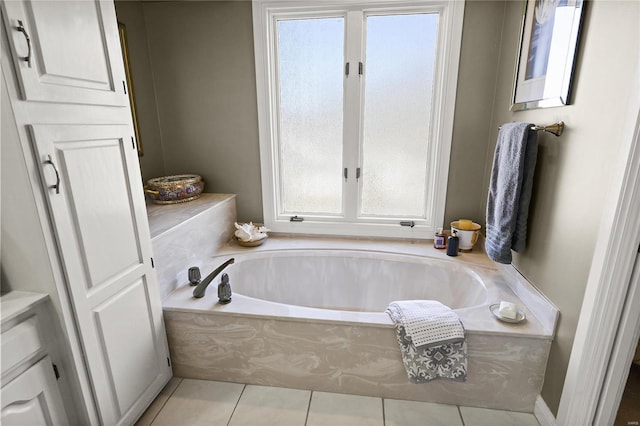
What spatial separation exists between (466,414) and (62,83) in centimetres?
223

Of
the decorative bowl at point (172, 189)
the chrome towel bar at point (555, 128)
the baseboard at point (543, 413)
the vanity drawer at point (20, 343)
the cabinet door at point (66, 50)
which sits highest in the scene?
the cabinet door at point (66, 50)

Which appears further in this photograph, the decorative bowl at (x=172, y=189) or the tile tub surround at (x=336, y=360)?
the decorative bowl at (x=172, y=189)

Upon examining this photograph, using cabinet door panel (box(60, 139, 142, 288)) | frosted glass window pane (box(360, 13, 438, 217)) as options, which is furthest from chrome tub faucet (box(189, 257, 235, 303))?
frosted glass window pane (box(360, 13, 438, 217))

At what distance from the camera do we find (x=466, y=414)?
1.67 m

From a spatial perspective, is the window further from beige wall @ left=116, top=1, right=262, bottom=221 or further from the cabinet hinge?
the cabinet hinge

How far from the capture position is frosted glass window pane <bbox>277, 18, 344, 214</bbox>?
2389 millimetres

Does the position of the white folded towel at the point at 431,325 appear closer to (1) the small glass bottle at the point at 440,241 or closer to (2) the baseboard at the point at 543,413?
(2) the baseboard at the point at 543,413

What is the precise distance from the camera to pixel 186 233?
6.68ft

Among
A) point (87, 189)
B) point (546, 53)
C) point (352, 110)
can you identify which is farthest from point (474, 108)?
point (87, 189)

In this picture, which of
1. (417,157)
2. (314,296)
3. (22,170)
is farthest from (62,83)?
(417,157)

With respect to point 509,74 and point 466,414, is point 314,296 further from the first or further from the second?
point 509,74

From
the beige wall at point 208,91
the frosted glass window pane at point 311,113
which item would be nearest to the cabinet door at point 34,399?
the beige wall at point 208,91

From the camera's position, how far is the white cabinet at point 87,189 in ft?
3.42

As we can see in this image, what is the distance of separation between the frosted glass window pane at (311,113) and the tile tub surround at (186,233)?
20.7 inches
